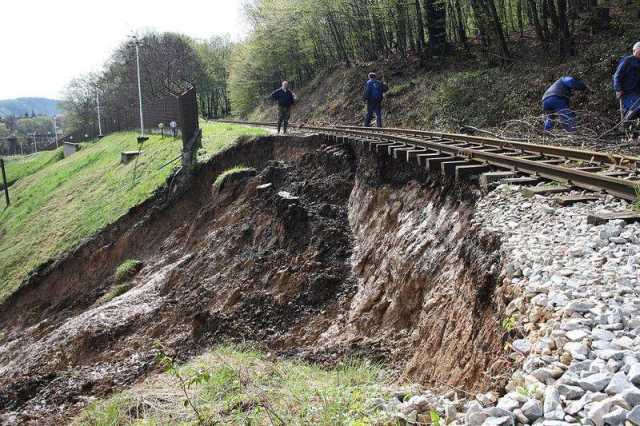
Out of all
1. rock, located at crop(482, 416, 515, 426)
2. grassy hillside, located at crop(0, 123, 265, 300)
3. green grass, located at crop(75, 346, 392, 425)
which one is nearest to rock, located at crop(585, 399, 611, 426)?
rock, located at crop(482, 416, 515, 426)

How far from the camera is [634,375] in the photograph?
282 cm

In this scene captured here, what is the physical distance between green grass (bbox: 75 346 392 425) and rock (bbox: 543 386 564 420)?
1.10m

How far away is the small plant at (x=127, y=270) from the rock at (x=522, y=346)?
13.2 meters

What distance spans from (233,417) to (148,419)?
1.22 m

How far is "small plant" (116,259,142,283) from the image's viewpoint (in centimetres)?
1505

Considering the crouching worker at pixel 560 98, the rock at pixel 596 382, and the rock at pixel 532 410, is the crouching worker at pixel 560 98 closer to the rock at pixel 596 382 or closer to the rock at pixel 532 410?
the rock at pixel 596 382

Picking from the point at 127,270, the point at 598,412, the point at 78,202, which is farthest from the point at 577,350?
the point at 78,202

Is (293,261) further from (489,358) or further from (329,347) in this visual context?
(489,358)

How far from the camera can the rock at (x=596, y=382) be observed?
2.85m

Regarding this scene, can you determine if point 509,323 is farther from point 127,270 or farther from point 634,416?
point 127,270

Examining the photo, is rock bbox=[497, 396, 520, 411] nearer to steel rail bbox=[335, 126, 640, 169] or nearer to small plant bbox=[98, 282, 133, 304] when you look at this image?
steel rail bbox=[335, 126, 640, 169]

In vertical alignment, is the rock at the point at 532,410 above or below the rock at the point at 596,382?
below

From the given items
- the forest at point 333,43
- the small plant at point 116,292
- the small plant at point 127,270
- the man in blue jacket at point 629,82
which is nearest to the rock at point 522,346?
the man in blue jacket at point 629,82

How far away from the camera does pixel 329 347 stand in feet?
24.2
